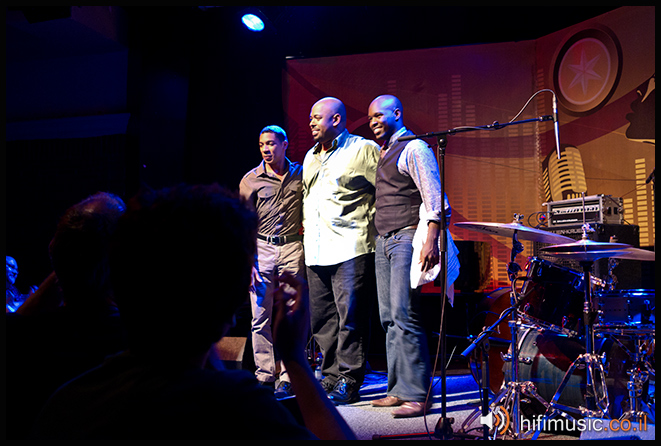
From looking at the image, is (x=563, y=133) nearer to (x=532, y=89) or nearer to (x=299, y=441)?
(x=532, y=89)

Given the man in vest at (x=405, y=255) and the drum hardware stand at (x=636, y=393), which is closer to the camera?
the drum hardware stand at (x=636, y=393)

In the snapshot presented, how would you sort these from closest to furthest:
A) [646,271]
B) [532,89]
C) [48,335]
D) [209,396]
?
1. [209,396]
2. [48,335]
3. [646,271]
4. [532,89]

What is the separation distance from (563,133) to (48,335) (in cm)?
570

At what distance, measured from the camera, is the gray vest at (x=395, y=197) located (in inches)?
124

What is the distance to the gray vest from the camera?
3143 mm

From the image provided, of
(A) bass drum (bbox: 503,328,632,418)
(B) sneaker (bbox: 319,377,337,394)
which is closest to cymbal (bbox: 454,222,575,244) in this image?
(A) bass drum (bbox: 503,328,632,418)

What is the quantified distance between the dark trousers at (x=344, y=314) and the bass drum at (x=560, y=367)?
3.08ft

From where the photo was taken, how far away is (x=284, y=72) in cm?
618

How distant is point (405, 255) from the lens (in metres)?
3.06

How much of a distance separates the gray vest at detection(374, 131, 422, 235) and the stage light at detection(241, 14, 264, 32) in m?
2.78

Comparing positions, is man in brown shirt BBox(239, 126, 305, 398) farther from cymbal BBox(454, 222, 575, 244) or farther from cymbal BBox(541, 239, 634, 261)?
cymbal BBox(541, 239, 634, 261)

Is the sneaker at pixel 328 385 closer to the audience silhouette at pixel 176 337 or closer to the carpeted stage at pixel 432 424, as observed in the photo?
the carpeted stage at pixel 432 424

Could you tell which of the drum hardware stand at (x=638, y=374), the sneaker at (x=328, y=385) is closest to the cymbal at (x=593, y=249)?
the drum hardware stand at (x=638, y=374)

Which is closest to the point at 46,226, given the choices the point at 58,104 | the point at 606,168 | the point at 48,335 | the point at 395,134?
the point at 58,104
